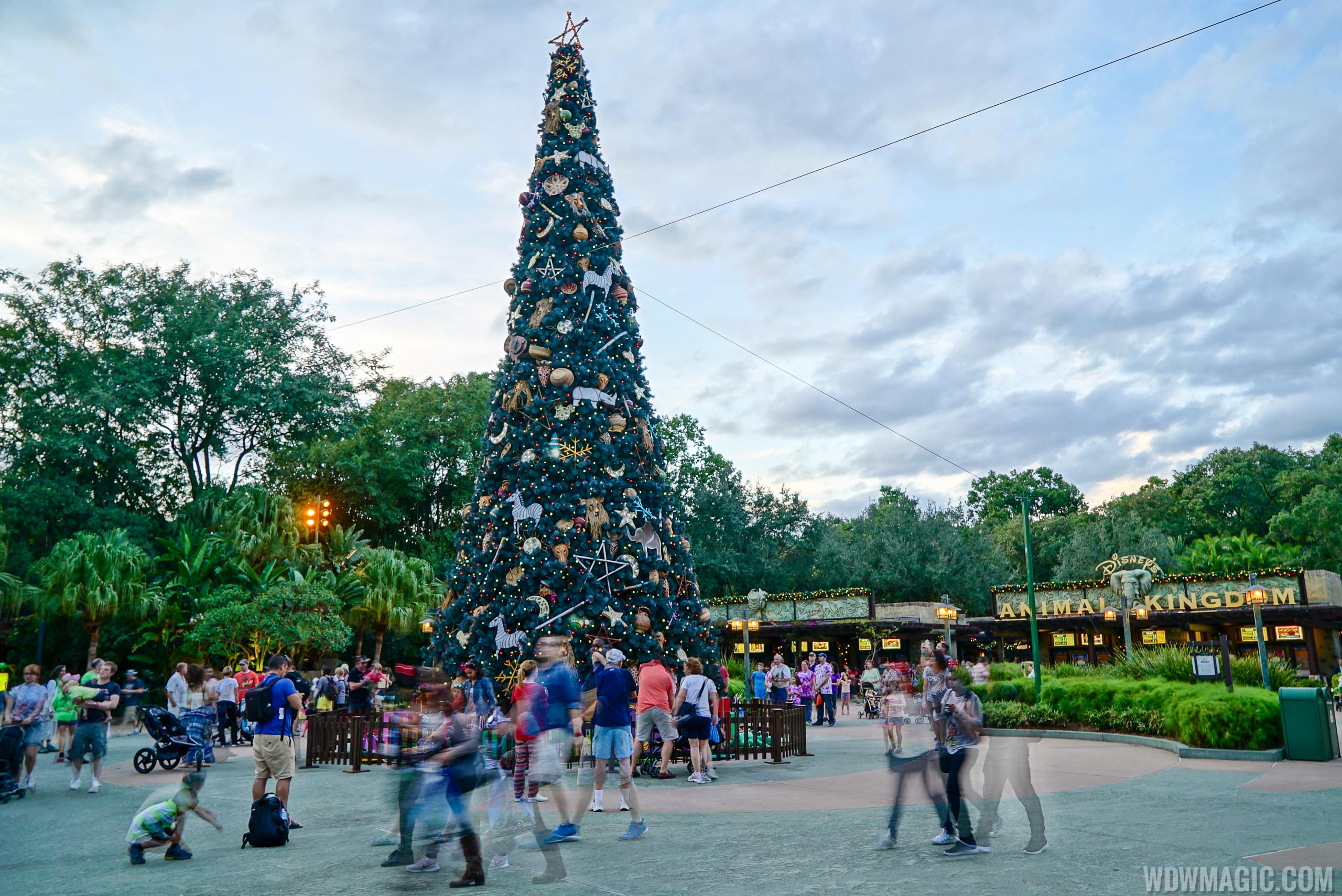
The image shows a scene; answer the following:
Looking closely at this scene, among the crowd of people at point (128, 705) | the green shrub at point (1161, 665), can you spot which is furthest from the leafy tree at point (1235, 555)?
the crowd of people at point (128, 705)

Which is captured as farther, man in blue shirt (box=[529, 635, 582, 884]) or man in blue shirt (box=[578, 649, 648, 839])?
man in blue shirt (box=[578, 649, 648, 839])

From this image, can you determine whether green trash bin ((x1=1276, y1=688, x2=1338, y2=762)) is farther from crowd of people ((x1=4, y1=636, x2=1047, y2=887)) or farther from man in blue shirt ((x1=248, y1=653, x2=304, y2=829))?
man in blue shirt ((x1=248, y1=653, x2=304, y2=829))

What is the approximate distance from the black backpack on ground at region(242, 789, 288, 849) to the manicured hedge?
1197cm

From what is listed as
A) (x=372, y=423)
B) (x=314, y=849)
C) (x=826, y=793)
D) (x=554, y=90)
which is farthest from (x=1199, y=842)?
(x=372, y=423)

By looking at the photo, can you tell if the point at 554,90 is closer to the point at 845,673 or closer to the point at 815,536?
the point at 845,673

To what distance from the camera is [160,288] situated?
114ft

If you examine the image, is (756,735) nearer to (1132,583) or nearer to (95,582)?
(1132,583)

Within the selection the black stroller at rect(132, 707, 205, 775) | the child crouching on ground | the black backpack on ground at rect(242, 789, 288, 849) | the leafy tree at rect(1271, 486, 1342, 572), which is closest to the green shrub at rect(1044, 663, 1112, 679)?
the black backpack on ground at rect(242, 789, 288, 849)

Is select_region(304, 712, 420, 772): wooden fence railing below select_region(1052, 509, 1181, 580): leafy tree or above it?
below

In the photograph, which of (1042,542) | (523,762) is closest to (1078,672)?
(523,762)

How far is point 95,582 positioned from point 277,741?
70.8 feet

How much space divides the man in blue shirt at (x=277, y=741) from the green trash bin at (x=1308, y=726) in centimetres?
1247

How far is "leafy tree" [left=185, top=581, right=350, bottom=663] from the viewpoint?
2508 centimetres

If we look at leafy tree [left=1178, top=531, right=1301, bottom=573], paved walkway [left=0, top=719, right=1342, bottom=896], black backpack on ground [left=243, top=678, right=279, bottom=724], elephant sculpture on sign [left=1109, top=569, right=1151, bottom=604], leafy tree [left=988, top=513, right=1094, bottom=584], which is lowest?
paved walkway [left=0, top=719, right=1342, bottom=896]
